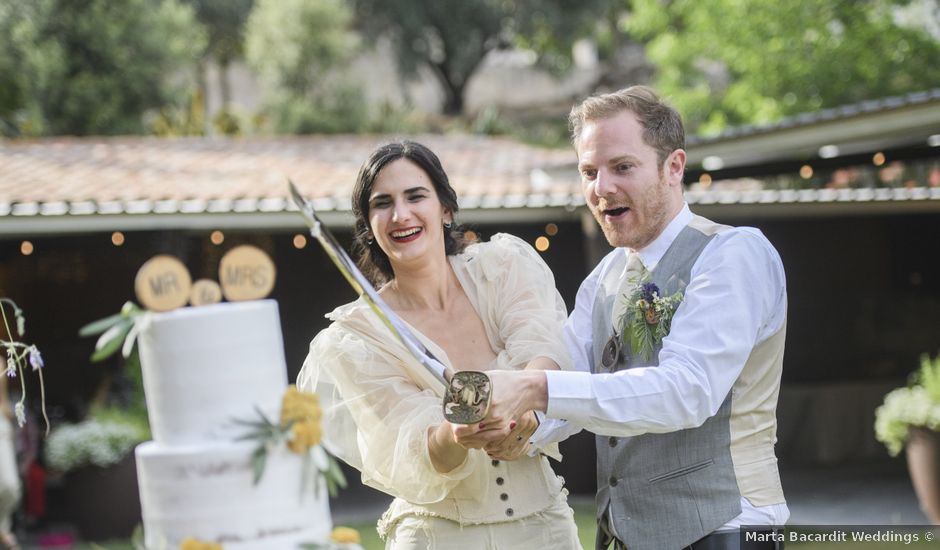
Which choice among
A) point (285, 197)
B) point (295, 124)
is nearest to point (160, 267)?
point (285, 197)

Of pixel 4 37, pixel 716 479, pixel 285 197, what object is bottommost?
pixel 716 479

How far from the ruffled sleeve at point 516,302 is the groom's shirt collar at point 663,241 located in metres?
0.34

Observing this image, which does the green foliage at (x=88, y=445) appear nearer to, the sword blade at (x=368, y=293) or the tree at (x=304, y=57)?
the sword blade at (x=368, y=293)

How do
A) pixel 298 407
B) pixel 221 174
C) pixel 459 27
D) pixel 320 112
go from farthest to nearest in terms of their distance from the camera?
pixel 459 27 → pixel 320 112 → pixel 221 174 → pixel 298 407

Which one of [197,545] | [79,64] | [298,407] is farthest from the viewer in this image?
[79,64]

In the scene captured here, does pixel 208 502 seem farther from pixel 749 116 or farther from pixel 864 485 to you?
pixel 749 116

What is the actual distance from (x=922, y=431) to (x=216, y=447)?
718 centimetres

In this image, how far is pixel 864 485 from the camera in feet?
34.0

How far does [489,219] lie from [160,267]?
28.8 feet

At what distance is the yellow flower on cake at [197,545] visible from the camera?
2.38m

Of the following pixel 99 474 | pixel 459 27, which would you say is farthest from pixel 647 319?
pixel 459 27

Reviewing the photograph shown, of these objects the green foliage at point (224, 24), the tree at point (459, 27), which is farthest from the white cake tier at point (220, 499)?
the green foliage at point (224, 24)

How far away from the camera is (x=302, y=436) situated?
8.17 feet

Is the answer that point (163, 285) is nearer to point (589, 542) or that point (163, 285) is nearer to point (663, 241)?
point (663, 241)
